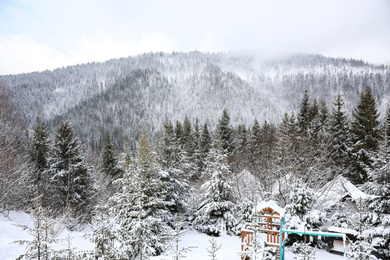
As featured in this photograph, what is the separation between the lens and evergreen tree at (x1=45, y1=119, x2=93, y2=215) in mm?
17812

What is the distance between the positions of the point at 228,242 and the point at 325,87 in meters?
198

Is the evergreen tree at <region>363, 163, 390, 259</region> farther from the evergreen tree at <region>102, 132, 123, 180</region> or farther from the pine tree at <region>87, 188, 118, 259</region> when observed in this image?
the evergreen tree at <region>102, 132, 123, 180</region>

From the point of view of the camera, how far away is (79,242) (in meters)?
12.0

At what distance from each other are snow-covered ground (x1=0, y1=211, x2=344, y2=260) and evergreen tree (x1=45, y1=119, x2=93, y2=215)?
306 centimetres

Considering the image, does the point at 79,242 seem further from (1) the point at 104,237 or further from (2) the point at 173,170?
(1) the point at 104,237

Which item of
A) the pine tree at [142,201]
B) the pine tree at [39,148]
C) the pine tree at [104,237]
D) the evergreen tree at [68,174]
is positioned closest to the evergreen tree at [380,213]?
the pine tree at [142,201]

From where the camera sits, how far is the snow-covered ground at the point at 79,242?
8.34 metres

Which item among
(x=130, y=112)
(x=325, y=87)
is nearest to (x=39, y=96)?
(x=130, y=112)

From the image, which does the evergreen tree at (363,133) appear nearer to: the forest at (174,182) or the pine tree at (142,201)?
the forest at (174,182)

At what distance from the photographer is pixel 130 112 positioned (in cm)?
14888

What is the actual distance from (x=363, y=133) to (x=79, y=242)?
26621mm

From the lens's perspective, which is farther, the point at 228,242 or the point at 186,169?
the point at 186,169

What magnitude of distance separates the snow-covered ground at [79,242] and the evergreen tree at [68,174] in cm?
306

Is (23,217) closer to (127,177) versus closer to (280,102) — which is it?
(127,177)
